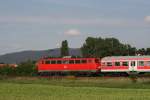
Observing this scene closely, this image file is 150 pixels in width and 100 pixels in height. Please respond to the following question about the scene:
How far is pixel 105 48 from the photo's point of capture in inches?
4990

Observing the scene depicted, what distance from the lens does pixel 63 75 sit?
70.2 m

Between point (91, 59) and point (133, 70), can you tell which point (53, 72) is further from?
point (133, 70)

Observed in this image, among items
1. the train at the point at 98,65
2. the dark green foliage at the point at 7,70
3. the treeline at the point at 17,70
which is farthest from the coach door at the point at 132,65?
the dark green foliage at the point at 7,70

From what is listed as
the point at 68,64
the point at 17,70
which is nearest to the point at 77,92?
the point at 68,64

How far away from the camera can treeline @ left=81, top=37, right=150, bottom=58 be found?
11319 centimetres

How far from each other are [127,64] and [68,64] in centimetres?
994

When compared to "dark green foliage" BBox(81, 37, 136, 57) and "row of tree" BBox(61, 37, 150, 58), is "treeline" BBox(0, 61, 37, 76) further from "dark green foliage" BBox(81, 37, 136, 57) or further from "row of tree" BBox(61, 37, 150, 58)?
"dark green foliage" BBox(81, 37, 136, 57)

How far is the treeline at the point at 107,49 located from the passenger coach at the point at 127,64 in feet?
136

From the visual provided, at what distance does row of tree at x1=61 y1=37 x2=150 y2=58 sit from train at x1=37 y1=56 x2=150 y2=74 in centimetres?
3537

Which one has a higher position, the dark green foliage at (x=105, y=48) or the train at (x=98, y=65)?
the dark green foliage at (x=105, y=48)

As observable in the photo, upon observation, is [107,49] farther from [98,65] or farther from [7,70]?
[98,65]

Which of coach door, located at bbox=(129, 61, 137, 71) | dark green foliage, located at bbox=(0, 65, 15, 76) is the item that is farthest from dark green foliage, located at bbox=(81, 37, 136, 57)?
coach door, located at bbox=(129, 61, 137, 71)

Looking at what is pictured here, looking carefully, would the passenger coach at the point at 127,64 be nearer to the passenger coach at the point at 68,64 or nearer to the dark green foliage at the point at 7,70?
the passenger coach at the point at 68,64

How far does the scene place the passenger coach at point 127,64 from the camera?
62.2 metres
